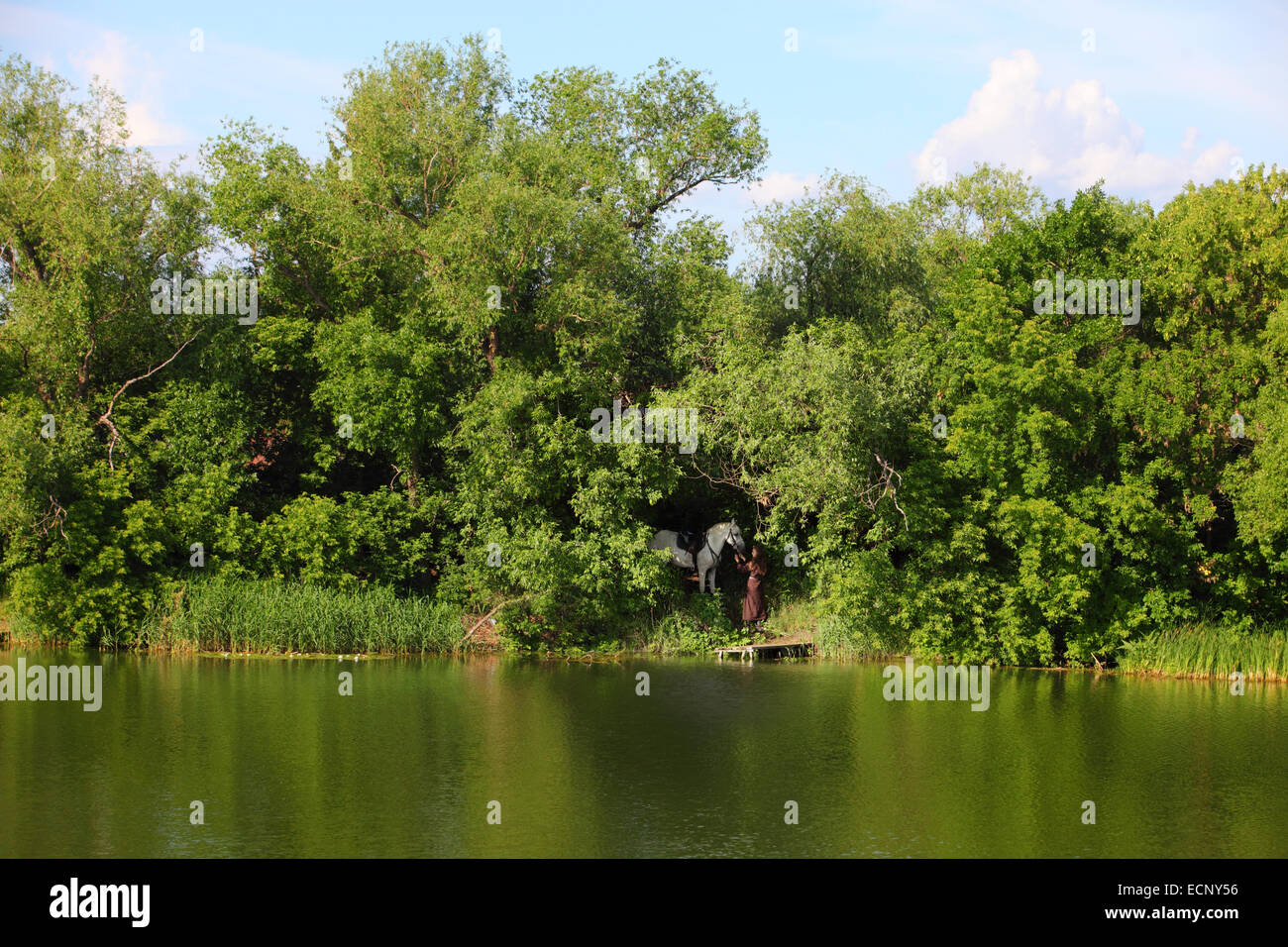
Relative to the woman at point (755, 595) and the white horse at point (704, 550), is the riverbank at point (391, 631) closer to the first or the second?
the woman at point (755, 595)

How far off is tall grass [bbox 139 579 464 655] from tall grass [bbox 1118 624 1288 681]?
1828 cm

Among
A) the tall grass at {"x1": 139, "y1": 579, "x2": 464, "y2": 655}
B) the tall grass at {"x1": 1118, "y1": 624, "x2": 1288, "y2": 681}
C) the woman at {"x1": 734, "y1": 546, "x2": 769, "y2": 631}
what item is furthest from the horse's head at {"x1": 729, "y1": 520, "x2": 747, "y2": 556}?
the tall grass at {"x1": 1118, "y1": 624, "x2": 1288, "y2": 681}

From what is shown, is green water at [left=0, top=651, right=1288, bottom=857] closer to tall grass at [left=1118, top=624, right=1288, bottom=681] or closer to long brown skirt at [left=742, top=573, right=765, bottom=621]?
tall grass at [left=1118, top=624, right=1288, bottom=681]

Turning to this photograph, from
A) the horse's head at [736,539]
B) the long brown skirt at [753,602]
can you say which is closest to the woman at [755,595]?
the long brown skirt at [753,602]

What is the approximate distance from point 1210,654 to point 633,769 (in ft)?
58.4

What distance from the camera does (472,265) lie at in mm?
34344

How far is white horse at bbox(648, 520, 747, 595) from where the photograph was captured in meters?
35.8

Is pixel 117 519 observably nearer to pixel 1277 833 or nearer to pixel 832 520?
pixel 832 520

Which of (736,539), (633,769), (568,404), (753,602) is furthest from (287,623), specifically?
(633,769)

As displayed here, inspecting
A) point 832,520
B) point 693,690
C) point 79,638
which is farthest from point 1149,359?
point 79,638

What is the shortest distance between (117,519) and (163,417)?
10.4ft

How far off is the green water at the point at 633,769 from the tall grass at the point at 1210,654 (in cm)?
119

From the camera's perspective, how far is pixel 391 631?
33.9 meters

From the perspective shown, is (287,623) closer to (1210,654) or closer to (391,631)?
(391,631)
